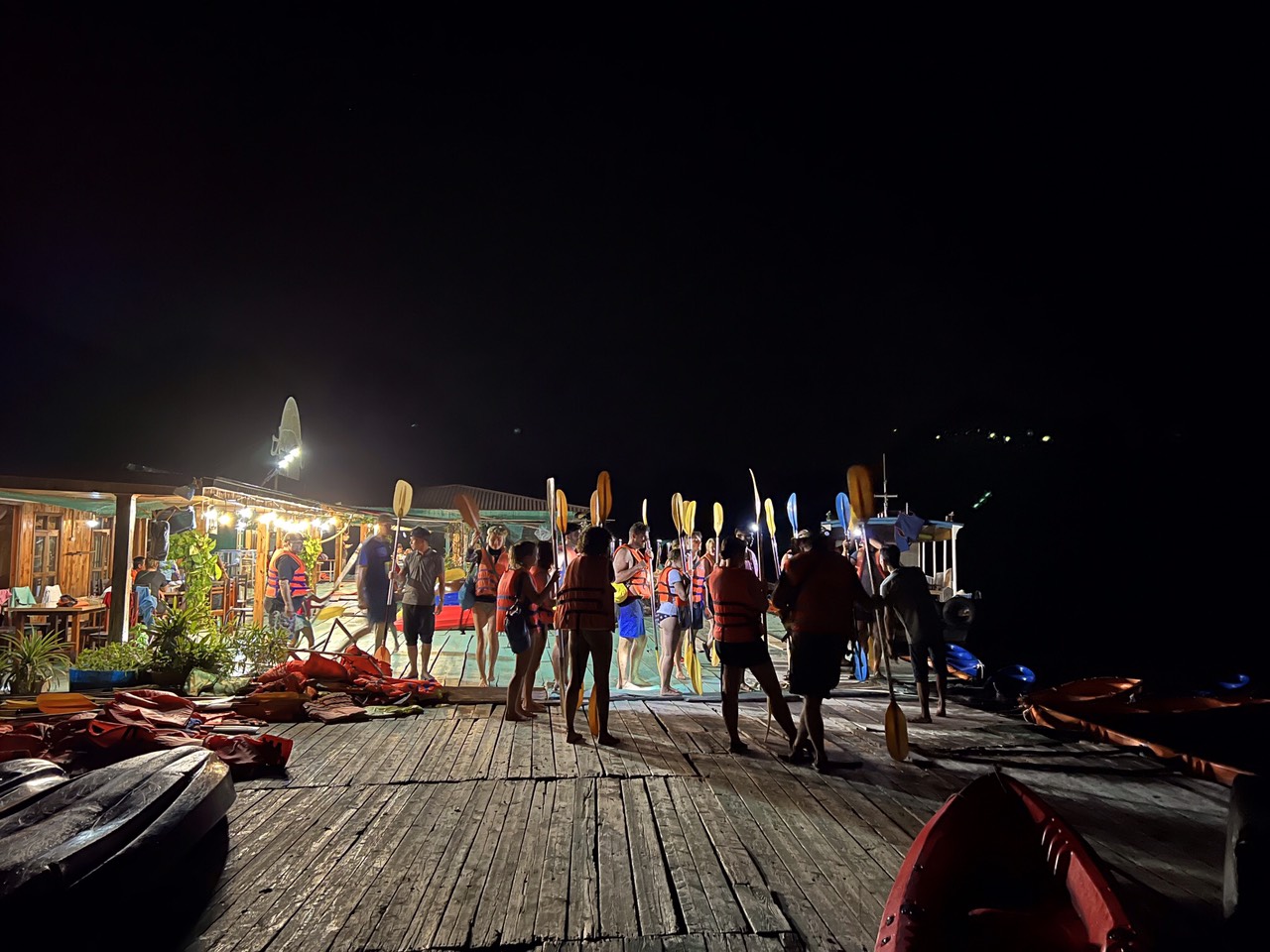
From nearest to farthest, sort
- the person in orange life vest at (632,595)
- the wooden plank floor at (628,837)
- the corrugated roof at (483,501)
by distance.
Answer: the wooden plank floor at (628,837) → the person in orange life vest at (632,595) → the corrugated roof at (483,501)

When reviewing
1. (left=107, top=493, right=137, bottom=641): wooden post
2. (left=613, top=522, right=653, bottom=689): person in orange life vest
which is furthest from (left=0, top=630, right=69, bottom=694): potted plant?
(left=613, top=522, right=653, bottom=689): person in orange life vest

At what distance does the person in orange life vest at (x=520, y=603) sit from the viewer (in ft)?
18.3

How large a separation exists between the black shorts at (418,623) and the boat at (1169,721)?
20.6 feet

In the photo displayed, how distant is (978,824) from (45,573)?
558 inches

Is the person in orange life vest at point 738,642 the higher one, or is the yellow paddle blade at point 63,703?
the person in orange life vest at point 738,642

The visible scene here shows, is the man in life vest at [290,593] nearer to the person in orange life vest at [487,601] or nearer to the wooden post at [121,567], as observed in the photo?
the wooden post at [121,567]

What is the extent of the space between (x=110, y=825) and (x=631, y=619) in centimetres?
620

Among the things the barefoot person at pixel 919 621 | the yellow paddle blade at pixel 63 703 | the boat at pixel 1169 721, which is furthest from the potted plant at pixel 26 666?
the boat at pixel 1169 721

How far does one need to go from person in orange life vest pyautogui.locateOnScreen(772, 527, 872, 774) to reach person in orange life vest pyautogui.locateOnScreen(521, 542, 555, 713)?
2273mm

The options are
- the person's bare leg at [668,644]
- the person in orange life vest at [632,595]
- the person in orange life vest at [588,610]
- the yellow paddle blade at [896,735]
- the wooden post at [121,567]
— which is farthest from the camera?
the person in orange life vest at [632,595]

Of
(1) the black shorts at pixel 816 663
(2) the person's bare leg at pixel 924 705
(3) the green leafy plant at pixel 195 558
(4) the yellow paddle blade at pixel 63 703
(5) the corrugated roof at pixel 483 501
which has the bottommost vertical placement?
(2) the person's bare leg at pixel 924 705

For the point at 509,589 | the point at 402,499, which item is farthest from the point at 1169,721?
the point at 402,499

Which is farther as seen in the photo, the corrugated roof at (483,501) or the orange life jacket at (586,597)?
the corrugated roof at (483,501)

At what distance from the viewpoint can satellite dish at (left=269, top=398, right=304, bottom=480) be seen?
11977 mm
